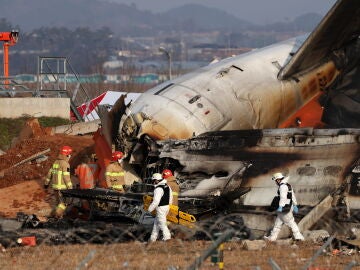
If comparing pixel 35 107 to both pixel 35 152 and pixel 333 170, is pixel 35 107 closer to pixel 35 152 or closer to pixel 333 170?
pixel 35 152

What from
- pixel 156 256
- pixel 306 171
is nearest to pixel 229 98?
pixel 306 171

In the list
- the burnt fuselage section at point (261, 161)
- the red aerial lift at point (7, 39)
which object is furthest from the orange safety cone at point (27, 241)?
the red aerial lift at point (7, 39)

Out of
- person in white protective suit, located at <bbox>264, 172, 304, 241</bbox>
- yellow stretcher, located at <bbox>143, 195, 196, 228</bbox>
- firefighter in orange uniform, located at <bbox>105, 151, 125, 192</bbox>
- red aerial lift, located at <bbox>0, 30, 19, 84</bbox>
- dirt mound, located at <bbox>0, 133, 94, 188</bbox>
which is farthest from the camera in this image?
red aerial lift, located at <bbox>0, 30, 19, 84</bbox>

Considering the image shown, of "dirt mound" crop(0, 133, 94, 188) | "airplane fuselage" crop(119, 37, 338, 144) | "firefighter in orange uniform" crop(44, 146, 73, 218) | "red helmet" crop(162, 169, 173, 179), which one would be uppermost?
"airplane fuselage" crop(119, 37, 338, 144)

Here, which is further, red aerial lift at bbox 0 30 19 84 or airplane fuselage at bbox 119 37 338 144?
red aerial lift at bbox 0 30 19 84

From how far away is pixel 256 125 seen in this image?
89.7 ft

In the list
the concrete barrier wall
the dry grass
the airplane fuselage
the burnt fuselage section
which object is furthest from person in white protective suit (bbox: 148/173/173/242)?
the concrete barrier wall

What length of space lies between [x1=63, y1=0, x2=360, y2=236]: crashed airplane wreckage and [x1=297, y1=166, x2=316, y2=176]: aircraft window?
0.08 ft

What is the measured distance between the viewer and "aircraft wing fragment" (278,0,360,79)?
27109 mm

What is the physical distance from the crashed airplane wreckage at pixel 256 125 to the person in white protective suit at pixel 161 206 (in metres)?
2.31

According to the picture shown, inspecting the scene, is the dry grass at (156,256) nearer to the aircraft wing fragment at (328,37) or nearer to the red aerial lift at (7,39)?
the aircraft wing fragment at (328,37)

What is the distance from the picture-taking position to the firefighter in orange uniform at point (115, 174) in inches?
982

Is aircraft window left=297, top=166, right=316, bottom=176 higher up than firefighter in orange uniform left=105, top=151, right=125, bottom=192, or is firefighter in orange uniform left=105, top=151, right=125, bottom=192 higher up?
aircraft window left=297, top=166, right=316, bottom=176

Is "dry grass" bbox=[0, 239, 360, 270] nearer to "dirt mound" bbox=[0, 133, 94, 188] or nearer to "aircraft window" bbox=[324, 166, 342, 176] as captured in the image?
"aircraft window" bbox=[324, 166, 342, 176]
